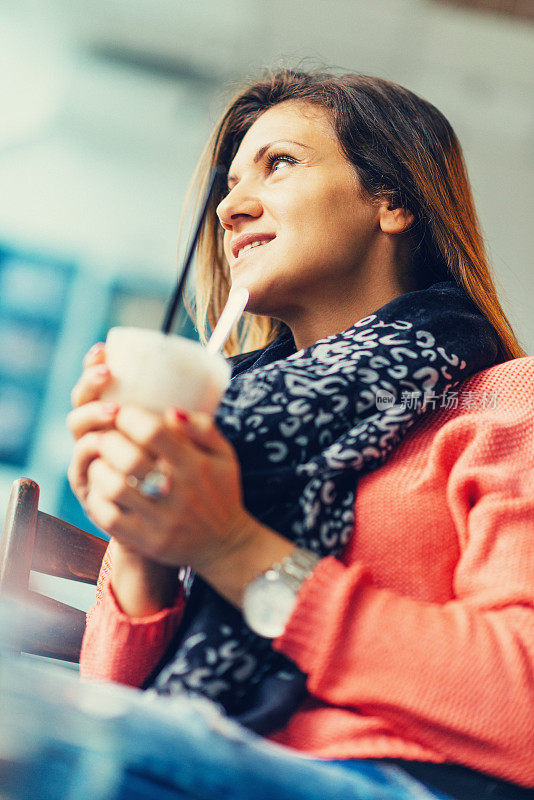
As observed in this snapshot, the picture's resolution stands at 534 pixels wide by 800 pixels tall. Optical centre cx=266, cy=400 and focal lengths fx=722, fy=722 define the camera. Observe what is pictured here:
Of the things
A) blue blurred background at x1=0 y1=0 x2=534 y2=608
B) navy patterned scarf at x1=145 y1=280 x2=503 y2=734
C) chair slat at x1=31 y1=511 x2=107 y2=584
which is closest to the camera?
navy patterned scarf at x1=145 y1=280 x2=503 y2=734

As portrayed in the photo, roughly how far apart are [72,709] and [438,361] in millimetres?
449

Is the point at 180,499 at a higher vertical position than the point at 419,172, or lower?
lower

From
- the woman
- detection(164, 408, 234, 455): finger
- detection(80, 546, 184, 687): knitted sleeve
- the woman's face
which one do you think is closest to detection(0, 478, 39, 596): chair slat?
the woman

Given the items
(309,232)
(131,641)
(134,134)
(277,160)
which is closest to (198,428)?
(131,641)

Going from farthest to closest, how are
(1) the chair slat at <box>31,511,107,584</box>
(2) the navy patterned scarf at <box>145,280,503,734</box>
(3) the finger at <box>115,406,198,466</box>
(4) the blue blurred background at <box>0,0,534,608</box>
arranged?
1. (4) the blue blurred background at <box>0,0,534,608</box>
2. (1) the chair slat at <box>31,511,107,584</box>
3. (2) the navy patterned scarf at <box>145,280,503,734</box>
4. (3) the finger at <box>115,406,198,466</box>

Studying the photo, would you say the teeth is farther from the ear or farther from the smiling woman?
the ear

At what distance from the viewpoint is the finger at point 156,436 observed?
447 mm

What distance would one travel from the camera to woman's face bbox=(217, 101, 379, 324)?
0.80 m

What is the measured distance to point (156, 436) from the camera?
0.45 metres

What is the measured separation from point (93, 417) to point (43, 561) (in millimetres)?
488

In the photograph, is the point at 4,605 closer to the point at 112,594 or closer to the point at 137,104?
the point at 112,594

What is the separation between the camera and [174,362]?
0.45 m

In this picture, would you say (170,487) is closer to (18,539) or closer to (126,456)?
(126,456)

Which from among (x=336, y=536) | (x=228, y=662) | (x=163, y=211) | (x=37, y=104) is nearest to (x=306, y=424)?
(x=336, y=536)
